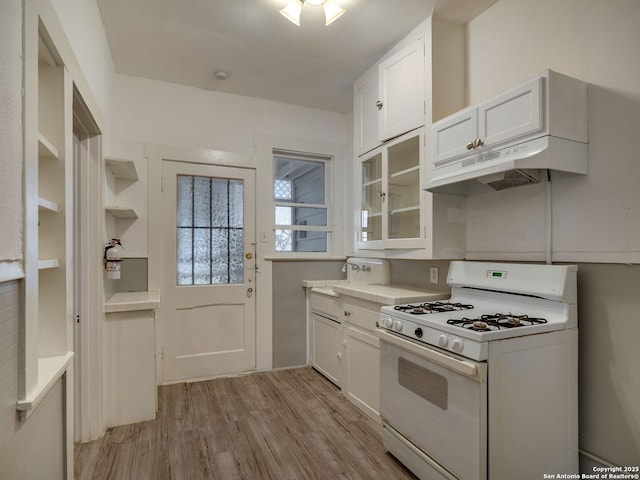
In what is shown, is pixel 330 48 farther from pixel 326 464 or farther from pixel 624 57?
pixel 326 464

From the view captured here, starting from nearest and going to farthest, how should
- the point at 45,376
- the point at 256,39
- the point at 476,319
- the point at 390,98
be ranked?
the point at 45,376 → the point at 476,319 → the point at 256,39 → the point at 390,98

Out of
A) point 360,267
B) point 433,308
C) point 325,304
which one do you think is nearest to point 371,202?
point 360,267

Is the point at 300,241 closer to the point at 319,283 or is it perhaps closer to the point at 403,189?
the point at 319,283

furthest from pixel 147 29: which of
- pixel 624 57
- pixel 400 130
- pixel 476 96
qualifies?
pixel 624 57

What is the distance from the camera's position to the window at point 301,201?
3.46 metres

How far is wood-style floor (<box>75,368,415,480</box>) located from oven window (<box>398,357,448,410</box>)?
49 centimetres

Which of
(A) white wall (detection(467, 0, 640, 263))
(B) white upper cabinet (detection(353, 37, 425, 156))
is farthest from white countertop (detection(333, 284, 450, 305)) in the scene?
(B) white upper cabinet (detection(353, 37, 425, 156))

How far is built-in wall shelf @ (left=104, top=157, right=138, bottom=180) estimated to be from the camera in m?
2.30

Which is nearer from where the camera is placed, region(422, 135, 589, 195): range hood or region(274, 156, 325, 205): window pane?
region(422, 135, 589, 195): range hood

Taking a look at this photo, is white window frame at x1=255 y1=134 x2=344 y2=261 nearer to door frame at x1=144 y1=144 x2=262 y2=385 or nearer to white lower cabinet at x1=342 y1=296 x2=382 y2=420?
door frame at x1=144 y1=144 x2=262 y2=385

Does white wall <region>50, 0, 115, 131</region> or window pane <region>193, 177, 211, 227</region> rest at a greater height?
white wall <region>50, 0, 115, 131</region>

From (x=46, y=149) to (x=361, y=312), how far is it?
Answer: 1.94 meters

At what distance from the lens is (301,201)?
11.7 ft

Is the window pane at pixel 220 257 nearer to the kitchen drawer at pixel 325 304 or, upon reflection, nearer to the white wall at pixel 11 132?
the kitchen drawer at pixel 325 304
